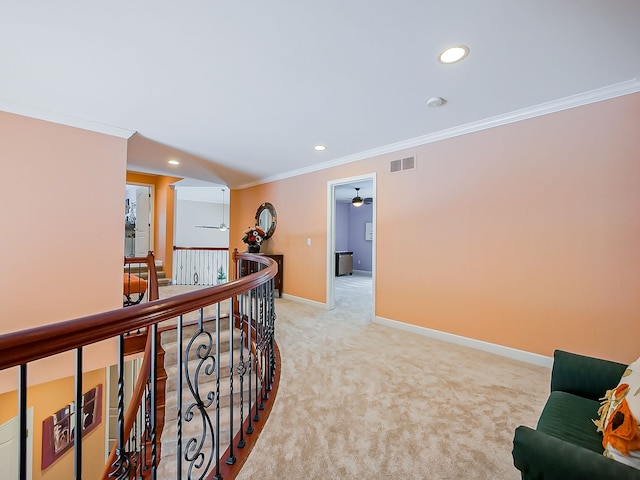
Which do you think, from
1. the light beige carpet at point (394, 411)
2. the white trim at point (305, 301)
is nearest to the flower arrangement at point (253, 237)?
the white trim at point (305, 301)

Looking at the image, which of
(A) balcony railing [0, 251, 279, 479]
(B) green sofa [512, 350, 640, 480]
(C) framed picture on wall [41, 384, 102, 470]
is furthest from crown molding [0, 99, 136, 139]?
(B) green sofa [512, 350, 640, 480]

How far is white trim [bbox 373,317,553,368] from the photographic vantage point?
268cm

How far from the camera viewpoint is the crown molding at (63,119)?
8.84ft

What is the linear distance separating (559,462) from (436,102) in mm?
2599

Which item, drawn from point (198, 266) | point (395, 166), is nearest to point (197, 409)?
Answer: point (395, 166)

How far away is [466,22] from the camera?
5.37 ft

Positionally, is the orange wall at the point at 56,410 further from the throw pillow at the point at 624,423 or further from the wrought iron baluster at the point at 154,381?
the throw pillow at the point at 624,423

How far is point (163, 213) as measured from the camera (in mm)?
7043

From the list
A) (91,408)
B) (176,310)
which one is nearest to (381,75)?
(176,310)

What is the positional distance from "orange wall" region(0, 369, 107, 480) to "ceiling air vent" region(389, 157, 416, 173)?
454cm

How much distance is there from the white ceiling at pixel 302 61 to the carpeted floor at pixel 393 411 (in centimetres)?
246

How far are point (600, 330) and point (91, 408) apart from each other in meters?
6.30

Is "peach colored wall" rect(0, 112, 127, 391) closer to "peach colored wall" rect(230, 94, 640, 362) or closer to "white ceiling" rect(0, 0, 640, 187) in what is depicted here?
"white ceiling" rect(0, 0, 640, 187)

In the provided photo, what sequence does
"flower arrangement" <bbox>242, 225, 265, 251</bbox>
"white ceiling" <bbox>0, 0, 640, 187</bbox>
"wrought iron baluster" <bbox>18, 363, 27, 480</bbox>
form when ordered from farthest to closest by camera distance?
"flower arrangement" <bbox>242, 225, 265, 251</bbox>
"white ceiling" <bbox>0, 0, 640, 187</bbox>
"wrought iron baluster" <bbox>18, 363, 27, 480</bbox>
